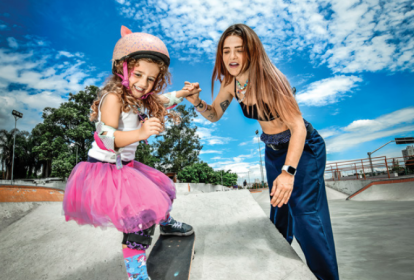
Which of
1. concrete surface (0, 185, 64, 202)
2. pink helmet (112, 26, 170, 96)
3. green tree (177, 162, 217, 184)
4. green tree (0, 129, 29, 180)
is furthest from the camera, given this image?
A: green tree (0, 129, 29, 180)

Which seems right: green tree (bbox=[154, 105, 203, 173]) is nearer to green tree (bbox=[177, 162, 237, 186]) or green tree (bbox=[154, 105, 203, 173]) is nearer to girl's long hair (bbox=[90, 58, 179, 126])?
green tree (bbox=[177, 162, 237, 186])

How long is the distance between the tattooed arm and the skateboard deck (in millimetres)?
1328

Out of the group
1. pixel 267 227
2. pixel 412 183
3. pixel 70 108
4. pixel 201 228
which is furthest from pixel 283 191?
pixel 70 108

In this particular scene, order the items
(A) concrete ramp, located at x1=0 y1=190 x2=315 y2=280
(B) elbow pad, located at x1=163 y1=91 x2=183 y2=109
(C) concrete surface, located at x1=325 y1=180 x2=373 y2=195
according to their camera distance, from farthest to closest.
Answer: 1. (C) concrete surface, located at x1=325 y1=180 x2=373 y2=195
2. (B) elbow pad, located at x1=163 y1=91 x2=183 y2=109
3. (A) concrete ramp, located at x1=0 y1=190 x2=315 y2=280

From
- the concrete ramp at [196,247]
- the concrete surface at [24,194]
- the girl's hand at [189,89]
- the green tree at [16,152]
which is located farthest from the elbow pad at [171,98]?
the green tree at [16,152]

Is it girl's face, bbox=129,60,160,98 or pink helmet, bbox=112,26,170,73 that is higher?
pink helmet, bbox=112,26,170,73

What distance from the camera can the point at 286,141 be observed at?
1900mm

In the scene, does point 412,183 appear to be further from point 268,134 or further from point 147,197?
point 147,197

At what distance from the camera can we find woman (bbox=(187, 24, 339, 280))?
65.5 inches

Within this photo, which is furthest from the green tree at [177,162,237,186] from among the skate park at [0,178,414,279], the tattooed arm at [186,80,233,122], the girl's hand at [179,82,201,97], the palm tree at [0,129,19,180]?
the palm tree at [0,129,19,180]

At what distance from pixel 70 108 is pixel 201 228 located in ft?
85.2

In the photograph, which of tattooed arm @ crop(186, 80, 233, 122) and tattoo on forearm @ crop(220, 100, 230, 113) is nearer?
tattooed arm @ crop(186, 80, 233, 122)

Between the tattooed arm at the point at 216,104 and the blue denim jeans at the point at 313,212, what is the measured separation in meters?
0.87

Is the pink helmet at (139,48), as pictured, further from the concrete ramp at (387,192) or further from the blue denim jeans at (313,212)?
the concrete ramp at (387,192)
